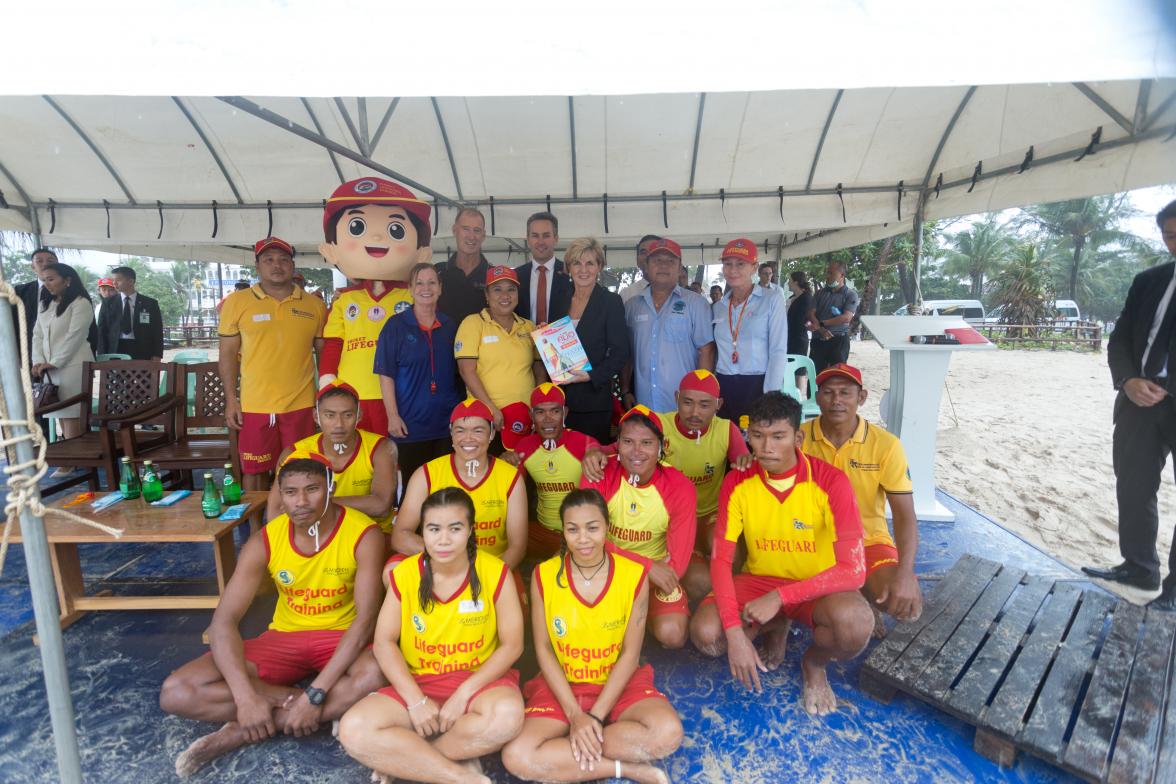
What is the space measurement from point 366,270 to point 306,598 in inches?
74.0

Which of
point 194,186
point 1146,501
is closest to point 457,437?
point 1146,501

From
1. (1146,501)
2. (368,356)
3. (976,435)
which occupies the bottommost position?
(976,435)

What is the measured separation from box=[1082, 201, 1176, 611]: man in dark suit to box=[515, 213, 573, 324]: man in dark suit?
126 inches

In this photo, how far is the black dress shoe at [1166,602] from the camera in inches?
120

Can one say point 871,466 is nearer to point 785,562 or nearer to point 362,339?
point 785,562

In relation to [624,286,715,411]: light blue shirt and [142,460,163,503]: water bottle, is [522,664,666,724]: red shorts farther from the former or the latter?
[142,460,163,503]: water bottle

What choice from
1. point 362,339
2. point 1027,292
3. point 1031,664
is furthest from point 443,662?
point 1027,292

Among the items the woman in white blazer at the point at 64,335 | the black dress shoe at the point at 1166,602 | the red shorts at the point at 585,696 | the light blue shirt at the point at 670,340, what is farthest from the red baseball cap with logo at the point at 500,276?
the woman in white blazer at the point at 64,335

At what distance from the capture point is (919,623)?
2.76m

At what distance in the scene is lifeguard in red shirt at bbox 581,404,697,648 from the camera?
2.78 metres

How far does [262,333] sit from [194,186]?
354 centimetres

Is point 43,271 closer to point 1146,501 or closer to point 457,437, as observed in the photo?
point 457,437

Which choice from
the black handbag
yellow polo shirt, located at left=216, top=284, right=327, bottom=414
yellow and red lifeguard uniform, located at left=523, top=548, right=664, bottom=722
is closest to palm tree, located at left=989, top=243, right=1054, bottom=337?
yellow and red lifeguard uniform, located at left=523, top=548, right=664, bottom=722

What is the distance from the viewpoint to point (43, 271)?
196 inches
